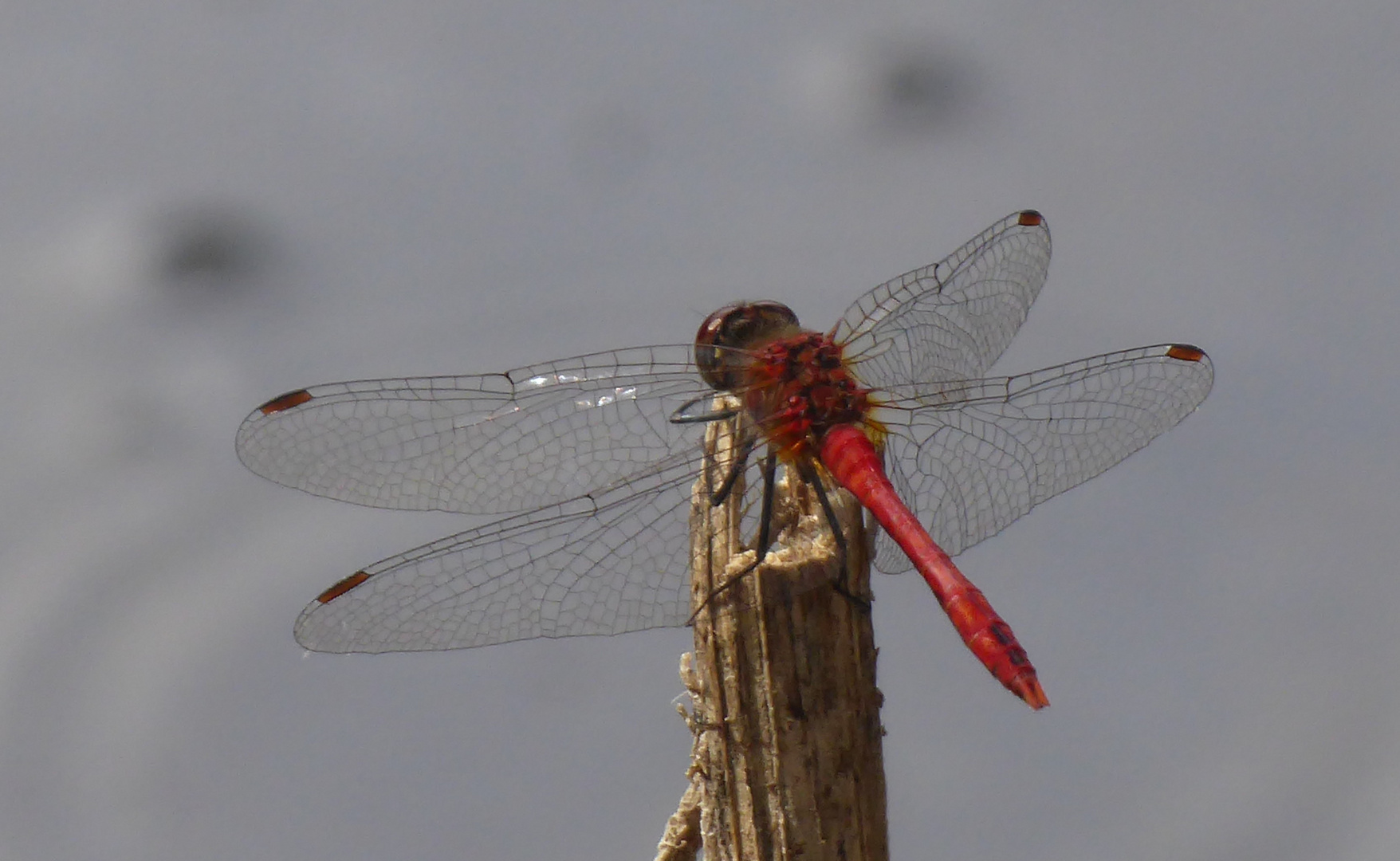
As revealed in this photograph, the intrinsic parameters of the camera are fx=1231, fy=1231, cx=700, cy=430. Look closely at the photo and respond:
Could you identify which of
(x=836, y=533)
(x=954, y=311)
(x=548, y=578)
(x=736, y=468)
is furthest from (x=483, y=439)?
(x=954, y=311)

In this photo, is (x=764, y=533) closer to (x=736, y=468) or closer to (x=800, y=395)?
(x=736, y=468)

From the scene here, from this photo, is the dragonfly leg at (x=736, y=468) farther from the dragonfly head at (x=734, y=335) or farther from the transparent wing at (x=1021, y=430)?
the transparent wing at (x=1021, y=430)

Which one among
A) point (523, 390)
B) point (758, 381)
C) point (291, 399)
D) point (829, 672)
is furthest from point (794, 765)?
point (291, 399)

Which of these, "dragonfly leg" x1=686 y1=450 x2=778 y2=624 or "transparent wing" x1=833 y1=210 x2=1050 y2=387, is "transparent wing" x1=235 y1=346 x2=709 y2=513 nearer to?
"dragonfly leg" x1=686 y1=450 x2=778 y2=624

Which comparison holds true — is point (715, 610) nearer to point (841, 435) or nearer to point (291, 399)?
point (841, 435)

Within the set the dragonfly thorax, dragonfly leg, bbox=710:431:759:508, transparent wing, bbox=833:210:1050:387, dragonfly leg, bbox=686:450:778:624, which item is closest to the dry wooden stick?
dragonfly leg, bbox=686:450:778:624

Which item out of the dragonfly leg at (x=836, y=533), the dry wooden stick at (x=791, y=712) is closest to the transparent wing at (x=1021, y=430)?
the dragonfly leg at (x=836, y=533)
